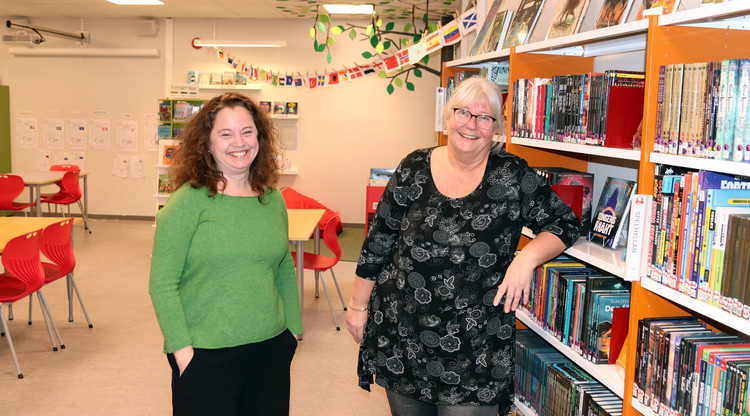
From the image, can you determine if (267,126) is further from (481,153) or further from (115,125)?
(115,125)

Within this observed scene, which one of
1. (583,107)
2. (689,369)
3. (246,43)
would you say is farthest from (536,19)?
(246,43)

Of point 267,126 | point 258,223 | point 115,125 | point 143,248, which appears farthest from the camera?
point 115,125

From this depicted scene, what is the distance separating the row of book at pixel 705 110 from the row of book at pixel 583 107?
31 cm

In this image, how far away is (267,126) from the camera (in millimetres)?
2141

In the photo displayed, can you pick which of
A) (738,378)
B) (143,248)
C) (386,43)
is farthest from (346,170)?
(738,378)

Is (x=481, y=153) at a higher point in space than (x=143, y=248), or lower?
higher

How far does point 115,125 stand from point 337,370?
7.13 metres

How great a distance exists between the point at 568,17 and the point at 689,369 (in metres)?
1.49

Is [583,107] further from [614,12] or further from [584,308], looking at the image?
[584,308]

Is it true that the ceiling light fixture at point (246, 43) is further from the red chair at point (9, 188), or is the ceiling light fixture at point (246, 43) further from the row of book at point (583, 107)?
the row of book at point (583, 107)

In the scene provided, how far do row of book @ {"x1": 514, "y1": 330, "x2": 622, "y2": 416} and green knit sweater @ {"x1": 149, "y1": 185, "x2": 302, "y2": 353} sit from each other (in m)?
1.10

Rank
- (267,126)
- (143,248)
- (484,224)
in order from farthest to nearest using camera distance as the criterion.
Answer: (143,248), (267,126), (484,224)

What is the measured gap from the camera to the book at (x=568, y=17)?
2451 millimetres

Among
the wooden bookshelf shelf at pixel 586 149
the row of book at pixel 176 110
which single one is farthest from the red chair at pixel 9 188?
the wooden bookshelf shelf at pixel 586 149
